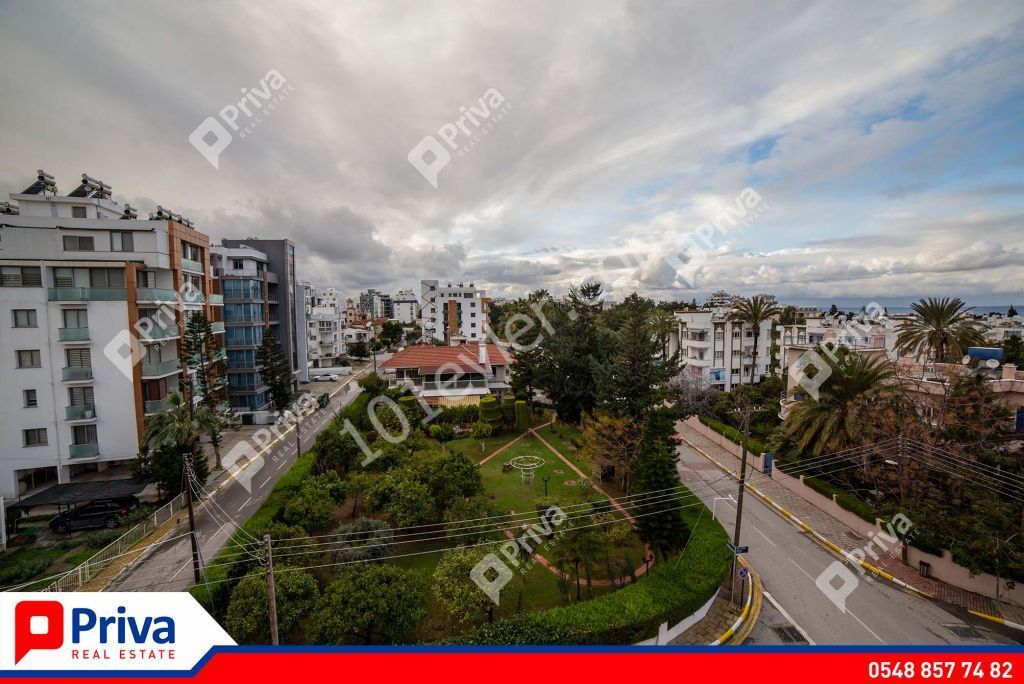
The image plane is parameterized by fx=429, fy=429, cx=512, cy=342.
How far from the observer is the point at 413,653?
6.88m

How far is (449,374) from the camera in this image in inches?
1316

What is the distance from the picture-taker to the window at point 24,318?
66.5 feet

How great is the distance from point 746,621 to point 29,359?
3195cm

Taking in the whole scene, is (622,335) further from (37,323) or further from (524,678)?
(37,323)

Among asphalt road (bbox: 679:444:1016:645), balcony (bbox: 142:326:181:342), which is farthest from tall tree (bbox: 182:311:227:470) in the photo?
asphalt road (bbox: 679:444:1016:645)

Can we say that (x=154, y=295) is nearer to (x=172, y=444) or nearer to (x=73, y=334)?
(x=73, y=334)

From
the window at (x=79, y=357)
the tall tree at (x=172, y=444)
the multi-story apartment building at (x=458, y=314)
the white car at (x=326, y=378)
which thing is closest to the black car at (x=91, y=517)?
the tall tree at (x=172, y=444)

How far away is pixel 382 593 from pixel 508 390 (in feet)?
83.3

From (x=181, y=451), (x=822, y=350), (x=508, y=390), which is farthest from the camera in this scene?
(x=508, y=390)

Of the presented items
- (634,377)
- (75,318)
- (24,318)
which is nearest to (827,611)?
(634,377)

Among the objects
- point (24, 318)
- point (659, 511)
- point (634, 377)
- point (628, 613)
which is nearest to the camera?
point (628, 613)

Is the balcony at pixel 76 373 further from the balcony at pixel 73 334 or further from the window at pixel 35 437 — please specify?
the window at pixel 35 437

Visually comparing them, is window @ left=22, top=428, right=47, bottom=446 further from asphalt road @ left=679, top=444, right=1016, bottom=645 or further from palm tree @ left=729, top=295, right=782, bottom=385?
palm tree @ left=729, top=295, right=782, bottom=385

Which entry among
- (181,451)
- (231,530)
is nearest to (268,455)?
(181,451)
